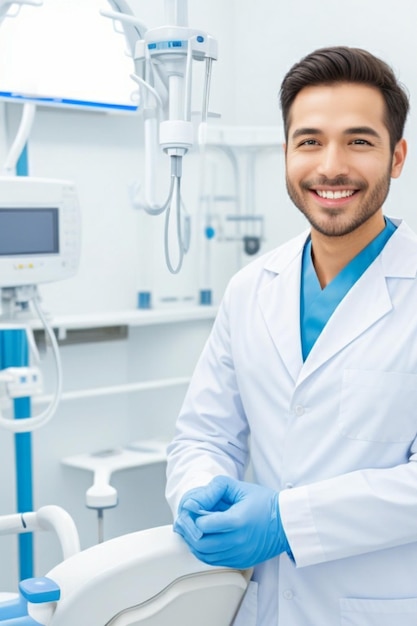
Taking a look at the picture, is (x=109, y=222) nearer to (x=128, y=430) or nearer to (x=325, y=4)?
(x=128, y=430)

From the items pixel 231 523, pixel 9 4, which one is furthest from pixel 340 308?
pixel 9 4

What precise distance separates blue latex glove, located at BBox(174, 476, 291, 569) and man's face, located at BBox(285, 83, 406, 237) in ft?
1.28

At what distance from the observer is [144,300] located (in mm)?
2779

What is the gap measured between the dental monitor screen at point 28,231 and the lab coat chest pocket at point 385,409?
102 cm

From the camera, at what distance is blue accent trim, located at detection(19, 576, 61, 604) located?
1.00 m

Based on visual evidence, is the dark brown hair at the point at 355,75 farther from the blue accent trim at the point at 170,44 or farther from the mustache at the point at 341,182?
the blue accent trim at the point at 170,44

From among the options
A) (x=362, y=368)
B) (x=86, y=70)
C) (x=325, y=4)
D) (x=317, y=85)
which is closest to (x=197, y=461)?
(x=362, y=368)

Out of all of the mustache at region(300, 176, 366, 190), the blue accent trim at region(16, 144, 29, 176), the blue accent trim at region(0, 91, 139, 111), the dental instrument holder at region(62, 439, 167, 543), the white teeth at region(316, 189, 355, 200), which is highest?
the blue accent trim at region(0, 91, 139, 111)

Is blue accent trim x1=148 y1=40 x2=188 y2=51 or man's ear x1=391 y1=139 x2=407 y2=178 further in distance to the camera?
man's ear x1=391 y1=139 x2=407 y2=178

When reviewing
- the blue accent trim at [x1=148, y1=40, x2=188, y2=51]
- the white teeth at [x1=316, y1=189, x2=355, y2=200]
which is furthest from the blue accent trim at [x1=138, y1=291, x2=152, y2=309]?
the blue accent trim at [x1=148, y1=40, x2=188, y2=51]

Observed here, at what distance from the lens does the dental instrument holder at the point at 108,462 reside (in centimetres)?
223

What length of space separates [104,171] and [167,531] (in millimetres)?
1774

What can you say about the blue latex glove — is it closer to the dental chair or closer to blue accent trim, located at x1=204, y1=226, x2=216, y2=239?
the dental chair

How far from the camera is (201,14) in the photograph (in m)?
2.87
